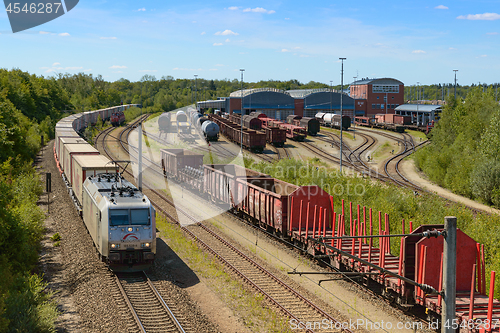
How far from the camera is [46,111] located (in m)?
93.8

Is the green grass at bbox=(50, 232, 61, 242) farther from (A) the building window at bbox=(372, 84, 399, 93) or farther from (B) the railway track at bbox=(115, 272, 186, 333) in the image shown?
(A) the building window at bbox=(372, 84, 399, 93)

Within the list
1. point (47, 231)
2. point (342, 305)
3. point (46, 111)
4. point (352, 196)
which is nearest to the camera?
point (342, 305)

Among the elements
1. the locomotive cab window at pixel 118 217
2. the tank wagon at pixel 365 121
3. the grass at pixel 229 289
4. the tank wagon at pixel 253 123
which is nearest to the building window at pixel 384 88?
the tank wagon at pixel 365 121

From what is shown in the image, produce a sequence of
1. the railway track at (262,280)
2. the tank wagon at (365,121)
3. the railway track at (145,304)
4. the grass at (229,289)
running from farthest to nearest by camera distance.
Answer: the tank wagon at (365,121) → the railway track at (262,280) → the grass at (229,289) → the railway track at (145,304)

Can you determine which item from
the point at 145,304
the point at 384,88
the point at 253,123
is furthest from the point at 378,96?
the point at 145,304

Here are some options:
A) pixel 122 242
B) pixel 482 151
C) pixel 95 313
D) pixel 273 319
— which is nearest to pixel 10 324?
pixel 95 313

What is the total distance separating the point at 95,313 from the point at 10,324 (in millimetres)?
2535

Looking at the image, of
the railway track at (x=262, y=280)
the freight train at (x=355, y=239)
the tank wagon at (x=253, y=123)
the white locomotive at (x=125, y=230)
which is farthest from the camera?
the tank wagon at (x=253, y=123)

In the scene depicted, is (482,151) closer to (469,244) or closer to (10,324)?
(469,244)

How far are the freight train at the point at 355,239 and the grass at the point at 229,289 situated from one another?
2.87 m

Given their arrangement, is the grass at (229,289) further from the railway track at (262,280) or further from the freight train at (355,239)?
the freight train at (355,239)

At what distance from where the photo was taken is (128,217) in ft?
53.9

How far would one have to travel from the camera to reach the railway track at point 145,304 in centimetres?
1277

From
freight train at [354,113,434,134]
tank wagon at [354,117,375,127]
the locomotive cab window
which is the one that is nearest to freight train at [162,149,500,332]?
the locomotive cab window
